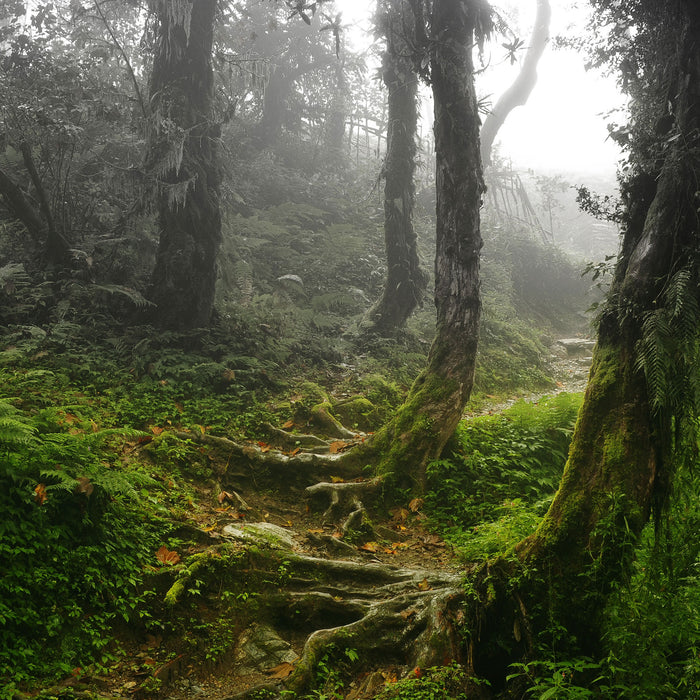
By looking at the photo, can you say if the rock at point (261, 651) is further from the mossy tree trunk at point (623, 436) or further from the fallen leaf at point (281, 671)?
the mossy tree trunk at point (623, 436)

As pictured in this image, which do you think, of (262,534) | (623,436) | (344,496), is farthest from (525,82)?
(262,534)

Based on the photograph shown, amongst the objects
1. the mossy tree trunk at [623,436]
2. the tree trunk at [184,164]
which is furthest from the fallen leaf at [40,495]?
the tree trunk at [184,164]

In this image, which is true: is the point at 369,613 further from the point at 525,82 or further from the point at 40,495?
the point at 525,82

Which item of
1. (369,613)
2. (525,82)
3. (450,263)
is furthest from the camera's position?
(525,82)

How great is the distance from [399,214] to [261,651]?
9.52m

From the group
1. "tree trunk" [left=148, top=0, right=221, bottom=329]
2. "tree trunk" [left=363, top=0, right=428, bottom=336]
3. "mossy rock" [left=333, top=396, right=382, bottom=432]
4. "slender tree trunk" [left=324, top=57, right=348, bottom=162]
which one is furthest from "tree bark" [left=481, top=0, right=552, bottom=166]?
"mossy rock" [left=333, top=396, right=382, bottom=432]

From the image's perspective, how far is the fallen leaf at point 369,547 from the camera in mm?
5078

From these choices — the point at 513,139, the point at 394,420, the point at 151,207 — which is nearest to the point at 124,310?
the point at 151,207

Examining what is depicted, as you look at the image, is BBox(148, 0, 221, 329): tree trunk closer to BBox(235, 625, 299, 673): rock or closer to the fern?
the fern

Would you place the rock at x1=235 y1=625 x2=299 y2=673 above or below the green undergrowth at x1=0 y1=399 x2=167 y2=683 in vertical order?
below

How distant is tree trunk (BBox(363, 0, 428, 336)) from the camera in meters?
11.5

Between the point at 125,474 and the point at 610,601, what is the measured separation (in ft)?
11.6

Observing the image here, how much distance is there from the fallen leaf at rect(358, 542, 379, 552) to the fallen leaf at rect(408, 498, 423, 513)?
79cm

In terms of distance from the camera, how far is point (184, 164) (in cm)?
887
